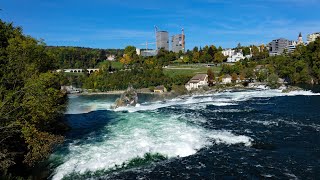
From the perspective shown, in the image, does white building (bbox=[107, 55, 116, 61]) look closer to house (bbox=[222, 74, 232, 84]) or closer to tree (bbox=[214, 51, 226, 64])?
tree (bbox=[214, 51, 226, 64])

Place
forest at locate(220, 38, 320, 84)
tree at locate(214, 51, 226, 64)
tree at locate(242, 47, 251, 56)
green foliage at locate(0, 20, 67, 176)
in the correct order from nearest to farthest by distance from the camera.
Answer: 1. green foliage at locate(0, 20, 67, 176)
2. forest at locate(220, 38, 320, 84)
3. tree at locate(214, 51, 226, 64)
4. tree at locate(242, 47, 251, 56)

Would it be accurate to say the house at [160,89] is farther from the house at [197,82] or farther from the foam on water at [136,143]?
the foam on water at [136,143]

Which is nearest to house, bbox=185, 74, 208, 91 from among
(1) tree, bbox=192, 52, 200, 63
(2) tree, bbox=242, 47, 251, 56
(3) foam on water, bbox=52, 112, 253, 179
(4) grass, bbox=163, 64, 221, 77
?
(4) grass, bbox=163, 64, 221, 77

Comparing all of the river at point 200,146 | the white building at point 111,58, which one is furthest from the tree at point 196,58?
the river at point 200,146

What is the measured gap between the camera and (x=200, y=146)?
93.9 feet

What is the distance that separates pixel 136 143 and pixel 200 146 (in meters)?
6.17

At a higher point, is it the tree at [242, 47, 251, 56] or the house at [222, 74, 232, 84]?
the tree at [242, 47, 251, 56]

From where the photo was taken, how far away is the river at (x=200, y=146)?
22.5m

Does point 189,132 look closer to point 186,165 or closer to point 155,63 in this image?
point 186,165

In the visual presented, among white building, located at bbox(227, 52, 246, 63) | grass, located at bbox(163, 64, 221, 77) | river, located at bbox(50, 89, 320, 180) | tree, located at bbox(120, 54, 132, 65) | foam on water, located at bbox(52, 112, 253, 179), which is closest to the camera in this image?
river, located at bbox(50, 89, 320, 180)

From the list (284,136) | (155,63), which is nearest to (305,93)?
(284,136)

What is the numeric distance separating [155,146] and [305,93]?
170 feet

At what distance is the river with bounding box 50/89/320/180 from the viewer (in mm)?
22484

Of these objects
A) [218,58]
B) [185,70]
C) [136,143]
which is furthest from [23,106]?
[218,58]
